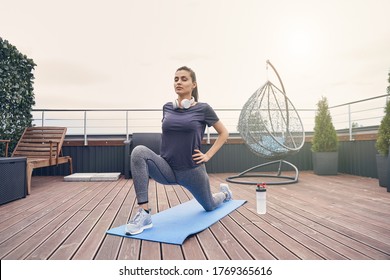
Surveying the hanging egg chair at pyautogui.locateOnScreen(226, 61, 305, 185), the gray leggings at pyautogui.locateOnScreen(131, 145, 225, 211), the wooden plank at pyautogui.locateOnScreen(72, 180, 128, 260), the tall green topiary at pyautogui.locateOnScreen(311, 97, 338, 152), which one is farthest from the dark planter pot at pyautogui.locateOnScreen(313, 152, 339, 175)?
the wooden plank at pyautogui.locateOnScreen(72, 180, 128, 260)

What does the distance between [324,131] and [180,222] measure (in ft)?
14.2

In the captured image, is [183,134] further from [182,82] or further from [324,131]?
[324,131]

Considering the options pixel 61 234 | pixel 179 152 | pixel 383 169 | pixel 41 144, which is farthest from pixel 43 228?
pixel 383 169

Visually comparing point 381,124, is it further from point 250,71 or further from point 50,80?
point 50,80

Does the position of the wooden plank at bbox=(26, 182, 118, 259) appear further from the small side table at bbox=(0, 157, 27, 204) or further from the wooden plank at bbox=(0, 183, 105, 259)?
the small side table at bbox=(0, 157, 27, 204)

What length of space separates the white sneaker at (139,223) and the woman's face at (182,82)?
2.90 feet

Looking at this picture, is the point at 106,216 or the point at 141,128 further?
the point at 141,128

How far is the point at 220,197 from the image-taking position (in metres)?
2.50

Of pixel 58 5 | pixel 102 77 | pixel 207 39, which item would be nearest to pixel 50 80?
pixel 102 77

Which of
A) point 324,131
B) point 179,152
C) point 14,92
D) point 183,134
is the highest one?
point 14,92

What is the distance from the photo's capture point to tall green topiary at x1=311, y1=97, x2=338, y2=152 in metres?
5.28

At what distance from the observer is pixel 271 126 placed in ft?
15.6

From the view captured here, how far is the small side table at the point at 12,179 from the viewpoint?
9.02ft
